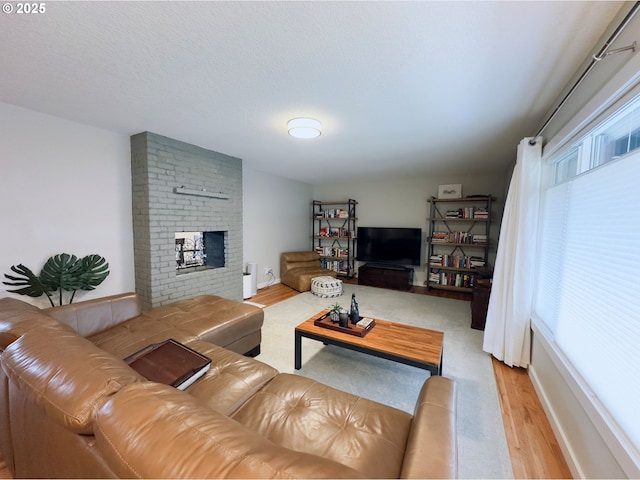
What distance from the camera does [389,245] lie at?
554cm

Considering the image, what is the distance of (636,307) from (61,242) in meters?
4.26

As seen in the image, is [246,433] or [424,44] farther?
[424,44]

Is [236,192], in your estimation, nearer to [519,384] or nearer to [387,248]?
[387,248]

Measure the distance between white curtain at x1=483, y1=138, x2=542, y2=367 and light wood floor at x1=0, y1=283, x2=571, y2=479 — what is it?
0.69 ft

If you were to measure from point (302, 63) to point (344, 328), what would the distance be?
1.99 m

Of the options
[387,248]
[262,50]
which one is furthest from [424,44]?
[387,248]

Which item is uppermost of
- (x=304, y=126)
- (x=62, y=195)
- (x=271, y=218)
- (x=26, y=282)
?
(x=304, y=126)

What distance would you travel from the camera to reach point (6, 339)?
1.15 m

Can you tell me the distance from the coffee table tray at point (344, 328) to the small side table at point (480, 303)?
5.48 feet

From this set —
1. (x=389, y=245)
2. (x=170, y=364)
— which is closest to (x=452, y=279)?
(x=389, y=245)

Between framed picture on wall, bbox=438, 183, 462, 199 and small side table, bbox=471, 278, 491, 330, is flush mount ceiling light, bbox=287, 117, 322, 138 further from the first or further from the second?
framed picture on wall, bbox=438, 183, 462, 199

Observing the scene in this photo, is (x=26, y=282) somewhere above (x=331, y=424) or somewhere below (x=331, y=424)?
above

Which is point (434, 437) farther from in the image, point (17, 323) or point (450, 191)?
point (450, 191)

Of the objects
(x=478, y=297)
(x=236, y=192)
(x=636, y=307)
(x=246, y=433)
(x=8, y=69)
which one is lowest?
(x=478, y=297)
